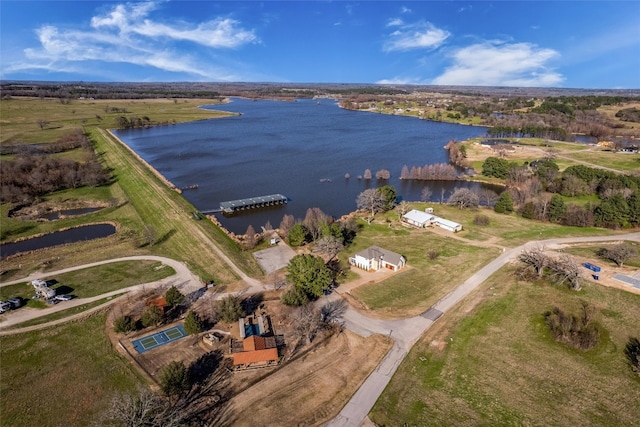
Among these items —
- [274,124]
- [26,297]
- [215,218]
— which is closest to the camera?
[26,297]

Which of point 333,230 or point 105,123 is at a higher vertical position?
point 105,123

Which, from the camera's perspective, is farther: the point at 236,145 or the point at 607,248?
the point at 236,145

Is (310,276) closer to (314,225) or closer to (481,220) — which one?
(314,225)

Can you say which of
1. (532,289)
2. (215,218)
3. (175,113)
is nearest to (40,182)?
(215,218)

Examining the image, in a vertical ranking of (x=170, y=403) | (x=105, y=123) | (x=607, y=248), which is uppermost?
(x=105, y=123)

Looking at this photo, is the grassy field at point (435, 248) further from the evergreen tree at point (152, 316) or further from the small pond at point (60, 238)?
the small pond at point (60, 238)

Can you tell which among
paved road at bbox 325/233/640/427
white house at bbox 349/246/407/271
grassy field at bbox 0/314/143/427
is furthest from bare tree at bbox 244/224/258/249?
grassy field at bbox 0/314/143/427

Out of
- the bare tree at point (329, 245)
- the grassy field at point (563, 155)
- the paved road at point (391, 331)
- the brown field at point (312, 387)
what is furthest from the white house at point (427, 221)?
the grassy field at point (563, 155)

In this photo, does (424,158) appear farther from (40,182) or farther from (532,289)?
(40,182)
